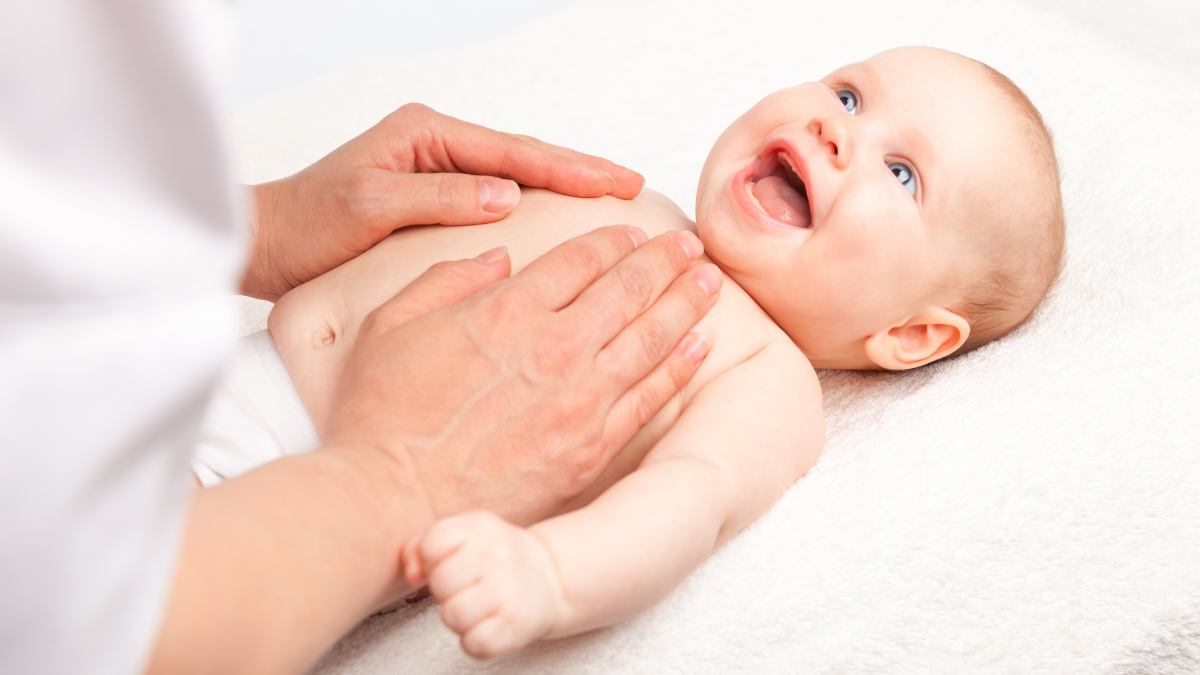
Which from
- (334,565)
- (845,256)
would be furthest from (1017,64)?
(334,565)

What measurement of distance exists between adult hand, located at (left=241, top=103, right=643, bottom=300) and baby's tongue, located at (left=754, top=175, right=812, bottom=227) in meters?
0.20

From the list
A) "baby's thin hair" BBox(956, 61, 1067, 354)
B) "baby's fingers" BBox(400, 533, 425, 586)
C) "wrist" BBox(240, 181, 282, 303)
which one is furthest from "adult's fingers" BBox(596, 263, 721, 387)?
"wrist" BBox(240, 181, 282, 303)

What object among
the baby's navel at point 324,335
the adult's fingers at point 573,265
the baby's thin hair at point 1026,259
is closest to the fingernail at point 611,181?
the adult's fingers at point 573,265

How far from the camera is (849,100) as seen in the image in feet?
4.42

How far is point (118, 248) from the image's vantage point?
43cm

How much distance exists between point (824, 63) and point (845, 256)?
916 mm

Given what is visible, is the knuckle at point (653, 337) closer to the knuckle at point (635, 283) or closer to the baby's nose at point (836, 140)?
the knuckle at point (635, 283)

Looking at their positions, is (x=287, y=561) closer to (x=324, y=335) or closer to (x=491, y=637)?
(x=491, y=637)

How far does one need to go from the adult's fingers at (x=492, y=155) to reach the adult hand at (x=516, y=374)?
16cm

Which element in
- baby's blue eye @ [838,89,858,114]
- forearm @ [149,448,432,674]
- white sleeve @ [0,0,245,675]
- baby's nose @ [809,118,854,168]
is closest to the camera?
white sleeve @ [0,0,245,675]

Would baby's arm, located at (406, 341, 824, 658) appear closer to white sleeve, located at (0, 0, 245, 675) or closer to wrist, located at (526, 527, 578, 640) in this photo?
wrist, located at (526, 527, 578, 640)

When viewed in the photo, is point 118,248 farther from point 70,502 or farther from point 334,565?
point 334,565

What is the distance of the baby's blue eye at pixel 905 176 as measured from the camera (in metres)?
1.25

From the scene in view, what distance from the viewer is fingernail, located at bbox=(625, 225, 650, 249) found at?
1184 mm
